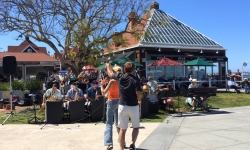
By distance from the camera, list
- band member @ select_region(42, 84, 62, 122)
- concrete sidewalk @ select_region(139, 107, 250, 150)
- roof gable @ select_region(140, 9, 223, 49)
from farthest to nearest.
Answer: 1. roof gable @ select_region(140, 9, 223, 49)
2. band member @ select_region(42, 84, 62, 122)
3. concrete sidewalk @ select_region(139, 107, 250, 150)

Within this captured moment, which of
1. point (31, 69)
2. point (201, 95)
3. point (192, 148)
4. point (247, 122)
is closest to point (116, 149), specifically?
point (192, 148)

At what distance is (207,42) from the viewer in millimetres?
26609

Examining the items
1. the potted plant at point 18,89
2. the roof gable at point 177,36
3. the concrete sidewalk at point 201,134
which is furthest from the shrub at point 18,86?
the roof gable at point 177,36

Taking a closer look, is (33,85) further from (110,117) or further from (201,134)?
(201,134)

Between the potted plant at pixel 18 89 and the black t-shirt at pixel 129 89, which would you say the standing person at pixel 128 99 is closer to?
the black t-shirt at pixel 129 89

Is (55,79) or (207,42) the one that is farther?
(207,42)

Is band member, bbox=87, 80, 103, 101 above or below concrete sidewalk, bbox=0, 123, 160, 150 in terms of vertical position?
above

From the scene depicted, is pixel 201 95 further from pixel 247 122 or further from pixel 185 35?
pixel 185 35

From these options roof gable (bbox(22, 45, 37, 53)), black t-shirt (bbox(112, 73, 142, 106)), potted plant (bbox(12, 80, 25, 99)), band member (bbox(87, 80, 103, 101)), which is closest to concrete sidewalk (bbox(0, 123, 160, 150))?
black t-shirt (bbox(112, 73, 142, 106))

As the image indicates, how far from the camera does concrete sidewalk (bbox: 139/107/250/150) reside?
6020 millimetres

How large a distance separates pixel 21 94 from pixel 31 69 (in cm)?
1901

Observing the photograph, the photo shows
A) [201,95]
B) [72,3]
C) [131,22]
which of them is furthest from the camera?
[131,22]

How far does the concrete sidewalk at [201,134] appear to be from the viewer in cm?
602

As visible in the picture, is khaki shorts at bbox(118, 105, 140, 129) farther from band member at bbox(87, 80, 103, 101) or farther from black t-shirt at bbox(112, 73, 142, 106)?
band member at bbox(87, 80, 103, 101)
